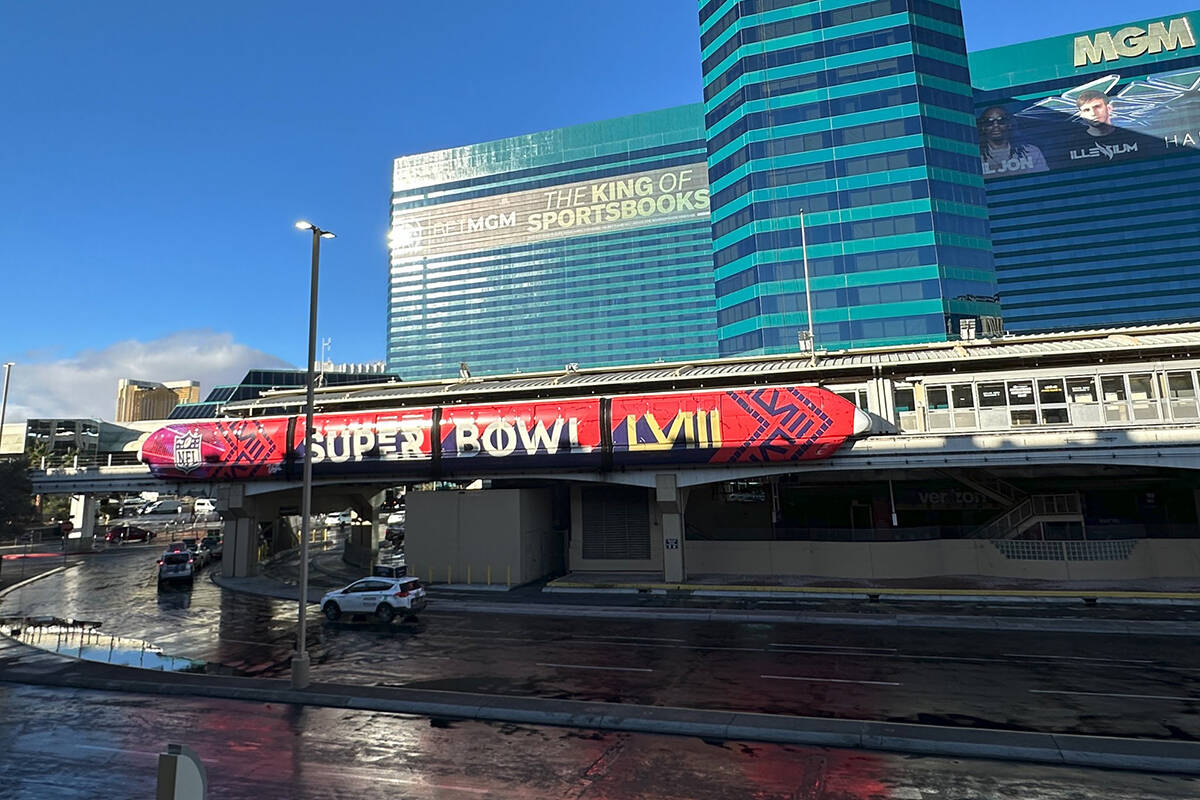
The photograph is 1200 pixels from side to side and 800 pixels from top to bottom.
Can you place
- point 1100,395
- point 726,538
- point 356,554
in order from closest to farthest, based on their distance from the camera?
point 1100,395 < point 726,538 < point 356,554

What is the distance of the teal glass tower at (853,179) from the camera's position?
8088cm

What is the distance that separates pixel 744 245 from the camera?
9056 cm

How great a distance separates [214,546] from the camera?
58.5m

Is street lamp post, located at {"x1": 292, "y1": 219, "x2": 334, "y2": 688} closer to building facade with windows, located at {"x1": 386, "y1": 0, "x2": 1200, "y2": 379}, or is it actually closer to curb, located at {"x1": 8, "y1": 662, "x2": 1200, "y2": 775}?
curb, located at {"x1": 8, "y1": 662, "x2": 1200, "y2": 775}

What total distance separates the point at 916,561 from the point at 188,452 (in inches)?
1727

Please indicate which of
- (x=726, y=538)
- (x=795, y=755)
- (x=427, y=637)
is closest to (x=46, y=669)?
(x=427, y=637)

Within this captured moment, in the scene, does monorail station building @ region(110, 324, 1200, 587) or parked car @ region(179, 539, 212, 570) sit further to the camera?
parked car @ region(179, 539, 212, 570)

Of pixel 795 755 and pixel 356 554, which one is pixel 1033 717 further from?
pixel 356 554

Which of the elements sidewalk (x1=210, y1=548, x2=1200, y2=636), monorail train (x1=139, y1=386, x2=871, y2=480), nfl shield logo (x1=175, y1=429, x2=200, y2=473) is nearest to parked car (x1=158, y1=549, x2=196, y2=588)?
sidewalk (x1=210, y1=548, x2=1200, y2=636)

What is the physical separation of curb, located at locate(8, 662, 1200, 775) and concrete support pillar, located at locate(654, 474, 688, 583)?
18835 mm

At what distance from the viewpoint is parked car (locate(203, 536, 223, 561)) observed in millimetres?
54766

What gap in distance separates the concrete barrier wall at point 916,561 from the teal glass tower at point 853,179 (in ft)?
163

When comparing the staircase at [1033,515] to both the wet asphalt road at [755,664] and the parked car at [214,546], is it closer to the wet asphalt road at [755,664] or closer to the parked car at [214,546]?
the wet asphalt road at [755,664]

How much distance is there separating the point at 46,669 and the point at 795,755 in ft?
71.1
